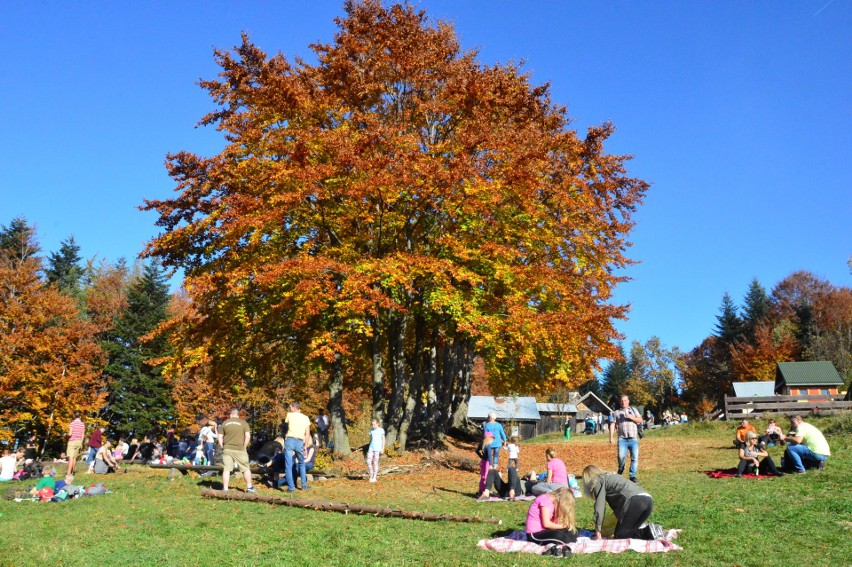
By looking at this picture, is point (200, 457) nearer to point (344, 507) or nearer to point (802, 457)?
point (344, 507)

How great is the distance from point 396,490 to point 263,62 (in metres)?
14.1

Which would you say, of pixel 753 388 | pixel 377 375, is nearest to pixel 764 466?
pixel 377 375

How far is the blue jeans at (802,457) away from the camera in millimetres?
14875

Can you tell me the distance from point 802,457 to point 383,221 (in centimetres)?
1281

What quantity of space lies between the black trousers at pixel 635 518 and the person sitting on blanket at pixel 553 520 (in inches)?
28.5

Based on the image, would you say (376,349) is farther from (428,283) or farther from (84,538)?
(84,538)

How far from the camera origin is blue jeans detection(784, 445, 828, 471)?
586 inches

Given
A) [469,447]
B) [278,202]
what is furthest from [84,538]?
[469,447]

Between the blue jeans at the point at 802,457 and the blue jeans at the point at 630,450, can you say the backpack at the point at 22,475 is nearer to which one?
the blue jeans at the point at 630,450

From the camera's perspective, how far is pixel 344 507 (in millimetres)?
12211

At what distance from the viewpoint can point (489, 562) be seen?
8.20 meters

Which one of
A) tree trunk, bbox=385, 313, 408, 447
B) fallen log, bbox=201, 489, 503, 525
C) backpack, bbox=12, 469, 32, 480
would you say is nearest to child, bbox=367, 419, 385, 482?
fallen log, bbox=201, 489, 503, 525

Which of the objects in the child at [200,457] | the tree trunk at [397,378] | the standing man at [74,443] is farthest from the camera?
the child at [200,457]

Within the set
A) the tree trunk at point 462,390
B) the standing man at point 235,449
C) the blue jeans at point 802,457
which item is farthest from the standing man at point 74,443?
the blue jeans at point 802,457
